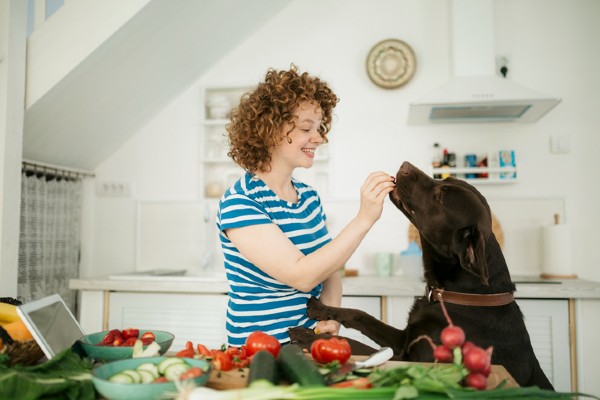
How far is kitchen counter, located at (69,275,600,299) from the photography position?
238cm

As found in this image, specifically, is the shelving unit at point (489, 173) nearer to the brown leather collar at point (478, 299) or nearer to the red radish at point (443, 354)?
the brown leather collar at point (478, 299)

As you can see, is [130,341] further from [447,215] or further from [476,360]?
[447,215]

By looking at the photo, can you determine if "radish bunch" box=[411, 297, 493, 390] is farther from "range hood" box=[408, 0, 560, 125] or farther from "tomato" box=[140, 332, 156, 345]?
"range hood" box=[408, 0, 560, 125]

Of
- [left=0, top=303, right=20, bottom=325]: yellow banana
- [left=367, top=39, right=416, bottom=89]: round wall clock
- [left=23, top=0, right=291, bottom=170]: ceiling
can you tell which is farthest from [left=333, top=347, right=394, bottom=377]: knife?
[left=367, top=39, right=416, bottom=89]: round wall clock

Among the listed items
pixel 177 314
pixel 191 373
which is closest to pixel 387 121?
pixel 177 314

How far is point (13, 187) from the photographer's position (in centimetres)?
230

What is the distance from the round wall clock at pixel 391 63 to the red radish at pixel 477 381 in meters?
2.56

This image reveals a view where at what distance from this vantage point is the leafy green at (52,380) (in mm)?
789

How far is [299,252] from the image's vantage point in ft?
4.30

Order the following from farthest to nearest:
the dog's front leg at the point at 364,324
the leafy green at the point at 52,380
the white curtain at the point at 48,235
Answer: the white curtain at the point at 48,235, the dog's front leg at the point at 364,324, the leafy green at the point at 52,380

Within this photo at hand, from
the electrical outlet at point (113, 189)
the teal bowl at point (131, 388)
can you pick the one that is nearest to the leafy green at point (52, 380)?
the teal bowl at point (131, 388)

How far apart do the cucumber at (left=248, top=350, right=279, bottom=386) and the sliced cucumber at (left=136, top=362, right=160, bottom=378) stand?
17 cm

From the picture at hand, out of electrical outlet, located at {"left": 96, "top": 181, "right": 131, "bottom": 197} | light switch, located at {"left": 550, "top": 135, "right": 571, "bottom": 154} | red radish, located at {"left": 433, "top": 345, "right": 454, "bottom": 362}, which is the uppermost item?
light switch, located at {"left": 550, "top": 135, "right": 571, "bottom": 154}

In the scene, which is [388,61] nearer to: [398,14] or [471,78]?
[398,14]
